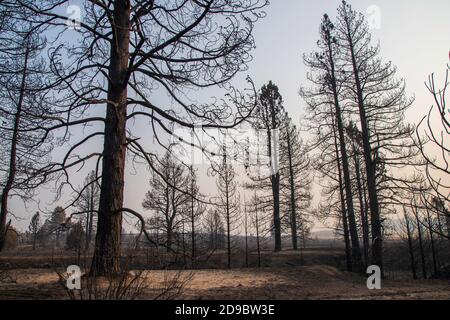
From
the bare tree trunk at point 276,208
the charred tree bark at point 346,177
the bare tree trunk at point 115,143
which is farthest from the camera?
the bare tree trunk at point 276,208

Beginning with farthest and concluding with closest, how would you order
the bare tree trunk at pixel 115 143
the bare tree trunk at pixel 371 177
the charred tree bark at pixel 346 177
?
1. the charred tree bark at pixel 346 177
2. the bare tree trunk at pixel 371 177
3. the bare tree trunk at pixel 115 143

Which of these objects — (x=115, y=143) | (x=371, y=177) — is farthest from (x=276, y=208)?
(x=115, y=143)

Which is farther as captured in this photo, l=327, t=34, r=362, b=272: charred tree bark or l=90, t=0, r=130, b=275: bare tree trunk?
l=327, t=34, r=362, b=272: charred tree bark

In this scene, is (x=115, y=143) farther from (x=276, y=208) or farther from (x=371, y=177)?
(x=276, y=208)

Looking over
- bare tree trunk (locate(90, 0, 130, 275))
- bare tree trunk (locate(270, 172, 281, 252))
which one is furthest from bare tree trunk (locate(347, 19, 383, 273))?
bare tree trunk (locate(90, 0, 130, 275))

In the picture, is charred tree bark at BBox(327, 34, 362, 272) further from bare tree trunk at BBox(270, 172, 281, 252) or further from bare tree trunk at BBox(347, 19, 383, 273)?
bare tree trunk at BBox(270, 172, 281, 252)

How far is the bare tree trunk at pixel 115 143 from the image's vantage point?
6234mm

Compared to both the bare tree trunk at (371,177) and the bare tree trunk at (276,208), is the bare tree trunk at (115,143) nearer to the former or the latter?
the bare tree trunk at (371,177)

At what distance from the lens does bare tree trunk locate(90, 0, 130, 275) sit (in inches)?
245

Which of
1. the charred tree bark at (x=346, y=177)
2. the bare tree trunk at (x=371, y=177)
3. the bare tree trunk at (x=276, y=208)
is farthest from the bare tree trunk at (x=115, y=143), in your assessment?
the bare tree trunk at (x=276, y=208)

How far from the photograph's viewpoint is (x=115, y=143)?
6.64 m
